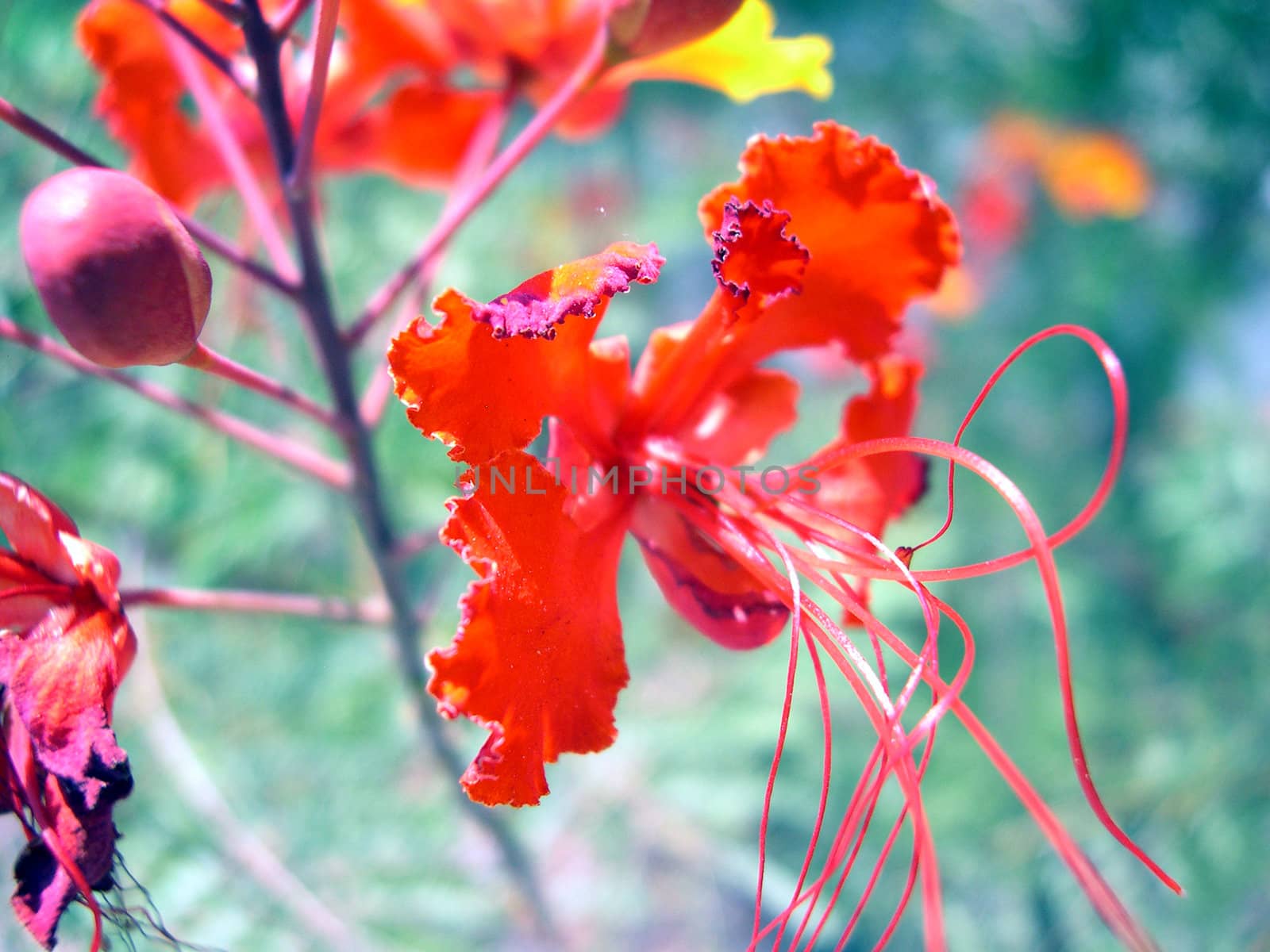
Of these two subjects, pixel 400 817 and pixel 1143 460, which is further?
pixel 1143 460

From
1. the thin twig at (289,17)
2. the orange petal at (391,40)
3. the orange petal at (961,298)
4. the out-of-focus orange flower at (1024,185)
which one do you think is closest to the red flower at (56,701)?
the thin twig at (289,17)

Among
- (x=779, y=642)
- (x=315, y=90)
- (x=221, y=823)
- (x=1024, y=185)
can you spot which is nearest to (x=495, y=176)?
(x=315, y=90)

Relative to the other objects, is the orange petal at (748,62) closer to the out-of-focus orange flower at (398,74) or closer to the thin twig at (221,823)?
the out-of-focus orange flower at (398,74)

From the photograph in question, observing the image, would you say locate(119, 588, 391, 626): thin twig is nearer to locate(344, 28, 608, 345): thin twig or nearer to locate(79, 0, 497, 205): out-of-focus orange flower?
locate(344, 28, 608, 345): thin twig

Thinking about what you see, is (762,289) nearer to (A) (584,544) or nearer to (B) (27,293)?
(A) (584,544)

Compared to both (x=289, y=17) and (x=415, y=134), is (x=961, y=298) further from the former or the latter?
(x=289, y=17)

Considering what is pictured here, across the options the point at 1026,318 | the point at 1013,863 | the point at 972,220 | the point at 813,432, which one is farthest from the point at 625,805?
the point at 972,220

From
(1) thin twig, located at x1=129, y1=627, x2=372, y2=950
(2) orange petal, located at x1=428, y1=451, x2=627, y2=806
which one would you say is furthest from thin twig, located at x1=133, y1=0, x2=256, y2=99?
(1) thin twig, located at x1=129, y1=627, x2=372, y2=950
